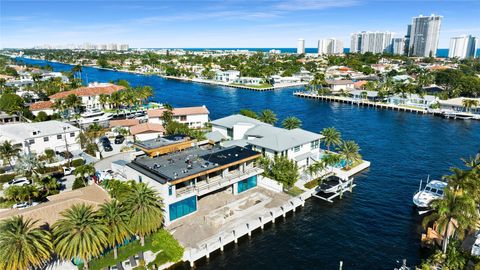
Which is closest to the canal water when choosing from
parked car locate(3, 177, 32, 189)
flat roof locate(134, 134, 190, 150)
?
flat roof locate(134, 134, 190, 150)

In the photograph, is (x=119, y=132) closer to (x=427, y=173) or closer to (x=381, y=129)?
(x=427, y=173)

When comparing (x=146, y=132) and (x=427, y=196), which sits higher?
(x=146, y=132)

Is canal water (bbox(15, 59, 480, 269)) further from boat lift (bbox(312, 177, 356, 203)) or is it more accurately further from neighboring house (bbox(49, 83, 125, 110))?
neighboring house (bbox(49, 83, 125, 110))

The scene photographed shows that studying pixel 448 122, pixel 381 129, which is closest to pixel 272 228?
pixel 381 129

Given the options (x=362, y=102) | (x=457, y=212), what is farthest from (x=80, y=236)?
(x=362, y=102)

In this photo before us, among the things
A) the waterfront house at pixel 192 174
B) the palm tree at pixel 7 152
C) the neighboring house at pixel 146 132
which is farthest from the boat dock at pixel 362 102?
the palm tree at pixel 7 152

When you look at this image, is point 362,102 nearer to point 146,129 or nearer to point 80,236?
point 146,129
